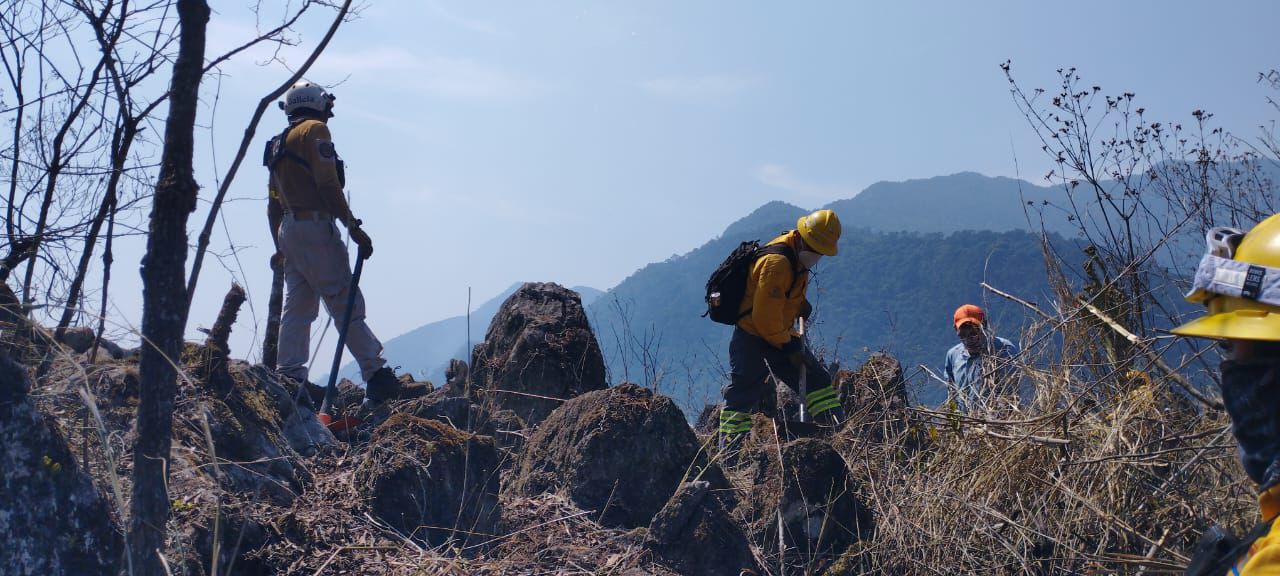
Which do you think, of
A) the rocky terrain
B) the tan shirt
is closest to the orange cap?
the rocky terrain

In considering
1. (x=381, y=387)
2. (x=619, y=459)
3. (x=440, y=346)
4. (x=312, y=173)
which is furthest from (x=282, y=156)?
(x=440, y=346)

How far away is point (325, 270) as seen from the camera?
604cm

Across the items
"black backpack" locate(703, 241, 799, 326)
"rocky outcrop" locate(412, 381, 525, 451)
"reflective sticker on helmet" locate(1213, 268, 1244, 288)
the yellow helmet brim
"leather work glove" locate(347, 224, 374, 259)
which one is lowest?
"rocky outcrop" locate(412, 381, 525, 451)

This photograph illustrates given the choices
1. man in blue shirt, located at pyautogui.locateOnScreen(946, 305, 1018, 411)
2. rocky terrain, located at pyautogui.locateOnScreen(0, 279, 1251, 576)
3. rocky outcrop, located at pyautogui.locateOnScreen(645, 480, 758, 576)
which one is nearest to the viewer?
rocky terrain, located at pyautogui.locateOnScreen(0, 279, 1251, 576)

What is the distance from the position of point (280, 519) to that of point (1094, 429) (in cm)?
350

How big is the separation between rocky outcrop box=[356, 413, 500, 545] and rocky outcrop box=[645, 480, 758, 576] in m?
0.81

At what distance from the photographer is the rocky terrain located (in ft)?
11.4

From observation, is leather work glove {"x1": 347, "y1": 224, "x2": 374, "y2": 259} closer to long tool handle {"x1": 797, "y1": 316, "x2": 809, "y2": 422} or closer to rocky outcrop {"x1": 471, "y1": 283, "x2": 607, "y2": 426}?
rocky outcrop {"x1": 471, "y1": 283, "x2": 607, "y2": 426}

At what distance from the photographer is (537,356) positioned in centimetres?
640

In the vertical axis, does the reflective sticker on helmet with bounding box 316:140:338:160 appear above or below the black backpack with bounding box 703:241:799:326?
above

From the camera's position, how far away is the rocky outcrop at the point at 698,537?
14.0ft

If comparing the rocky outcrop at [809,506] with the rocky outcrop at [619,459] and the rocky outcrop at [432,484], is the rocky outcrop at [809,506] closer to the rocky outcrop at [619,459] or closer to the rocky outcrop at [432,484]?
the rocky outcrop at [619,459]

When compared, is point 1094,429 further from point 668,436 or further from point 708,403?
point 708,403

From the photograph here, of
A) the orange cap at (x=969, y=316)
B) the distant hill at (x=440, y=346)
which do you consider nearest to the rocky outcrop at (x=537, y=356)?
the distant hill at (x=440, y=346)
